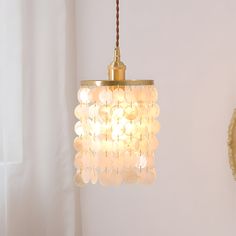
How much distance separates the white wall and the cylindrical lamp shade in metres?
0.53

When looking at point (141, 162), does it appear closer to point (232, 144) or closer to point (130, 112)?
point (130, 112)

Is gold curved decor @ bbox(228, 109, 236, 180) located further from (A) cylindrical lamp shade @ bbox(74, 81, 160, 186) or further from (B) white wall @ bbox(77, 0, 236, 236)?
(A) cylindrical lamp shade @ bbox(74, 81, 160, 186)

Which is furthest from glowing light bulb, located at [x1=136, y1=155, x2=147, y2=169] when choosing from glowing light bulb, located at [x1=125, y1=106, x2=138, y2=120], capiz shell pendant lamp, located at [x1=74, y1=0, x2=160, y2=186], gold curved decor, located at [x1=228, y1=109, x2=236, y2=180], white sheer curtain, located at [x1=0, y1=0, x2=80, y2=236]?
white sheer curtain, located at [x1=0, y1=0, x2=80, y2=236]

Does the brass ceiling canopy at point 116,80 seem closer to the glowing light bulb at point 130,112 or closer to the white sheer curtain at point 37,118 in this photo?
the glowing light bulb at point 130,112

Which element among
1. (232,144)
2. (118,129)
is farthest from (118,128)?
(232,144)

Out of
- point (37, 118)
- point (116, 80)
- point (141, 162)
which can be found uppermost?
point (116, 80)

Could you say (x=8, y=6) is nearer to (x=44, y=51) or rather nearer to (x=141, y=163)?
(x=44, y=51)

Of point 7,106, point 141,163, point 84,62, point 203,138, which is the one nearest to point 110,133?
point 141,163

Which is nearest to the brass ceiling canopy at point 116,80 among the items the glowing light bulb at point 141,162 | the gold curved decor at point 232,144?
the glowing light bulb at point 141,162

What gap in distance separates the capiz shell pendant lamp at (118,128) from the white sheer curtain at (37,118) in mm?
712

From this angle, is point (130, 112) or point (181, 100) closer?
point (130, 112)

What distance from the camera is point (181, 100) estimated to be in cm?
178

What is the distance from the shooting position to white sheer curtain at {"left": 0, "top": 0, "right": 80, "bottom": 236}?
185 cm

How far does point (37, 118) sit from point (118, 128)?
80 centimetres
